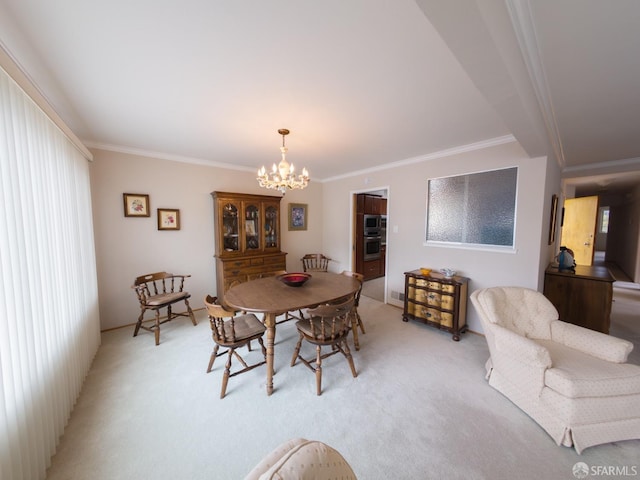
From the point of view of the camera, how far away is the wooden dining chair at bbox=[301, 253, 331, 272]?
4.74 meters

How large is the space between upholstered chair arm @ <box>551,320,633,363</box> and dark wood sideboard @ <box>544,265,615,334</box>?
1314 millimetres

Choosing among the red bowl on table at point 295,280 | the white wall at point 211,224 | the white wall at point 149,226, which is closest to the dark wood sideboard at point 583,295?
the white wall at point 211,224

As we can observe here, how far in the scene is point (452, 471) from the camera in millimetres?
1344

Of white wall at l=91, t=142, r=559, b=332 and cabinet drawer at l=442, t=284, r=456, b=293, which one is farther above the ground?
white wall at l=91, t=142, r=559, b=332

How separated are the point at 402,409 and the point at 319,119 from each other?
8.48 feet

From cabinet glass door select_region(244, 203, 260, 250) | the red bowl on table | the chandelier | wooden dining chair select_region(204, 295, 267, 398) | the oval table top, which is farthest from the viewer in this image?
cabinet glass door select_region(244, 203, 260, 250)

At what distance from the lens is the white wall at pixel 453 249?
2586mm

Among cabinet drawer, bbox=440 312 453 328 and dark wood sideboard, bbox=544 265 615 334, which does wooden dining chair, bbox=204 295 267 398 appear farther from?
dark wood sideboard, bbox=544 265 615 334

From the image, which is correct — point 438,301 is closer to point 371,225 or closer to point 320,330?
point 320,330

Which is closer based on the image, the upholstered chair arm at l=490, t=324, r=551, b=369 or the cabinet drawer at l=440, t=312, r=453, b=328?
the upholstered chair arm at l=490, t=324, r=551, b=369

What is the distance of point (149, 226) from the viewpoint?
3307 mm

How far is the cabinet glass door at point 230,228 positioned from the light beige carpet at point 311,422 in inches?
65.1

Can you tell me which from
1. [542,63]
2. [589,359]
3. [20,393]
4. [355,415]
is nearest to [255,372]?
[355,415]

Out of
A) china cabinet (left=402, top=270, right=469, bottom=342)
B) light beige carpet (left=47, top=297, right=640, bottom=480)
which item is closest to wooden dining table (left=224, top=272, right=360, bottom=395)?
light beige carpet (left=47, top=297, right=640, bottom=480)
